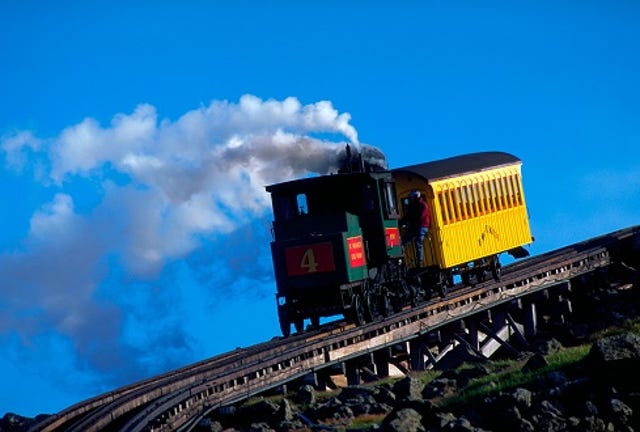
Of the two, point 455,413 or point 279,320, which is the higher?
point 279,320

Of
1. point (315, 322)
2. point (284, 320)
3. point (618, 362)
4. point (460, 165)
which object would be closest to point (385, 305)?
point (315, 322)

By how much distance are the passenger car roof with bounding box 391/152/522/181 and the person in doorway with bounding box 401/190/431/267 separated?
0.66m

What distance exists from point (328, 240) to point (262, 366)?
4.74 metres

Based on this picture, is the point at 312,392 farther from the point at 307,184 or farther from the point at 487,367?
the point at 307,184

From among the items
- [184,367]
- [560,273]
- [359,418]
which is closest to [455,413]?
[359,418]

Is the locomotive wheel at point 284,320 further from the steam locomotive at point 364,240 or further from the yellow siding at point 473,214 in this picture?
the yellow siding at point 473,214

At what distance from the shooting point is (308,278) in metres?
26.1

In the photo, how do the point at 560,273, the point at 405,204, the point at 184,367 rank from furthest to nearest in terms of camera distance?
the point at 560,273
the point at 405,204
the point at 184,367

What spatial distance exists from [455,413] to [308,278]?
8337 mm

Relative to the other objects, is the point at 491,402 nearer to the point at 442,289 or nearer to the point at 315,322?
the point at 315,322

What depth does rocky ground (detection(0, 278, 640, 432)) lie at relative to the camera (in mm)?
16250

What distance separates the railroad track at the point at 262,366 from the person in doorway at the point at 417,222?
4.91 feet

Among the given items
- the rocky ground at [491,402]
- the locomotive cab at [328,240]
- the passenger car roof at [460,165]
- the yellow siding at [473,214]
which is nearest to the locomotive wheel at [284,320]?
the locomotive cab at [328,240]

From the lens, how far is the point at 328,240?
2569 cm
